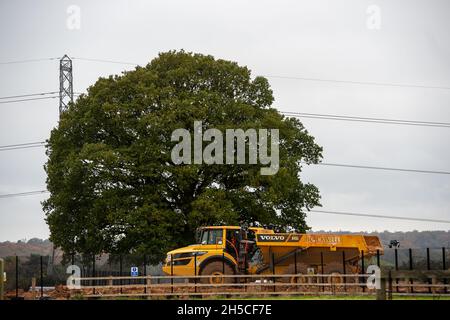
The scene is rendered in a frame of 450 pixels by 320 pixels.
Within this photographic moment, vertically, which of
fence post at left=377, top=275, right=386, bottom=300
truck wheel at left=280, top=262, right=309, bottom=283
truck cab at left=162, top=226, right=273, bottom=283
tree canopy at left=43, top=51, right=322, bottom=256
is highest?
tree canopy at left=43, top=51, right=322, bottom=256

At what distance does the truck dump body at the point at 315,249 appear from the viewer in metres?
41.7

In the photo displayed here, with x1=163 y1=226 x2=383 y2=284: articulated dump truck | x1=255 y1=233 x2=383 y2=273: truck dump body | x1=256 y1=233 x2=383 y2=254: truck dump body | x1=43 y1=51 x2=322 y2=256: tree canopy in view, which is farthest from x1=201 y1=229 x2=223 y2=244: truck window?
x1=43 y1=51 x2=322 y2=256: tree canopy

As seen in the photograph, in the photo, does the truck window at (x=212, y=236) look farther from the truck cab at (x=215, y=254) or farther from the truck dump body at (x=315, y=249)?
the truck dump body at (x=315, y=249)

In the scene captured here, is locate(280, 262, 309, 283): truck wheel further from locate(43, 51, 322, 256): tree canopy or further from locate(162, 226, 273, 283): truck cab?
locate(43, 51, 322, 256): tree canopy

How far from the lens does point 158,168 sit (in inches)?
2016

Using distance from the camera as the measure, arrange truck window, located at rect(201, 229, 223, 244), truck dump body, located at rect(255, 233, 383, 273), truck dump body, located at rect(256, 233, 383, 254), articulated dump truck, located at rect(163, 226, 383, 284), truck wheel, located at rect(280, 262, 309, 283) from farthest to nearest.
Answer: truck dump body, located at rect(256, 233, 383, 254) → truck dump body, located at rect(255, 233, 383, 273) → truck window, located at rect(201, 229, 223, 244) → articulated dump truck, located at rect(163, 226, 383, 284) → truck wheel, located at rect(280, 262, 309, 283)

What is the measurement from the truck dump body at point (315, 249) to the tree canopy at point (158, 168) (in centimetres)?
758

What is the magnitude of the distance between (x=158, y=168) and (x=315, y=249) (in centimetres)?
→ 1311

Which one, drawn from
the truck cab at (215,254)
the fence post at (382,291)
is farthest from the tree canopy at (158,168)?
the fence post at (382,291)

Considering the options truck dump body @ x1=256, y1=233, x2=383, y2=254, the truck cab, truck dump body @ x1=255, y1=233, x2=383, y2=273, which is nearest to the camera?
the truck cab

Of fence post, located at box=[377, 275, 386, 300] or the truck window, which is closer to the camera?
fence post, located at box=[377, 275, 386, 300]

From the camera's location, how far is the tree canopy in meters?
50.7

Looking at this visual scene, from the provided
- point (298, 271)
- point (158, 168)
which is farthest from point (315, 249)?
point (158, 168)
